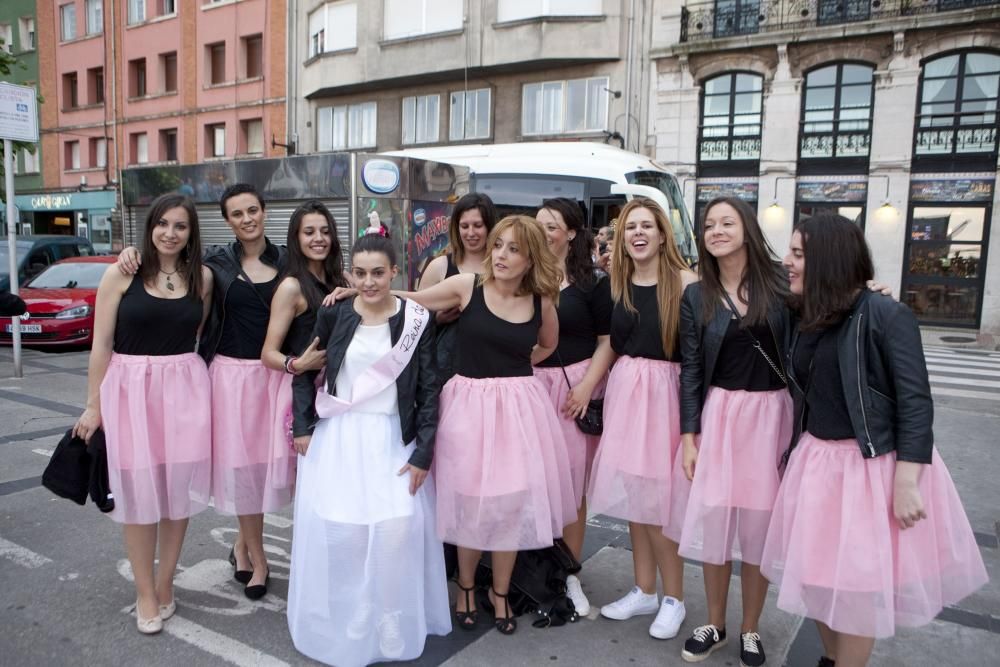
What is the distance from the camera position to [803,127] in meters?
18.7

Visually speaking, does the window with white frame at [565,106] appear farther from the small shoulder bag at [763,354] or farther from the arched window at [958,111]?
the small shoulder bag at [763,354]

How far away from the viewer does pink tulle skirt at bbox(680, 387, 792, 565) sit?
3023mm

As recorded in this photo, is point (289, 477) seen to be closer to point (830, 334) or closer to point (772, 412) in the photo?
point (772, 412)

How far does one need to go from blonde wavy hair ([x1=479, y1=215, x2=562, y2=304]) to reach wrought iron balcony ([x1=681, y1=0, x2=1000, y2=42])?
58.9 feet

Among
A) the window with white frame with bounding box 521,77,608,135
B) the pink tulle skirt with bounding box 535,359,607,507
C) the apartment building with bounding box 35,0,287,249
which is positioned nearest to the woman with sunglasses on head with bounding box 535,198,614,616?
the pink tulle skirt with bounding box 535,359,607,507

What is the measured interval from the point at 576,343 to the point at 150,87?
2999cm

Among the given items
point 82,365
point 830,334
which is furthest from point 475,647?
point 82,365

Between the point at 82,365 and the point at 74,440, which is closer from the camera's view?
the point at 74,440

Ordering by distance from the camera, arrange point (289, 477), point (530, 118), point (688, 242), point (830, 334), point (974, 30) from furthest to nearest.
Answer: point (530, 118) → point (974, 30) → point (688, 242) → point (289, 477) → point (830, 334)

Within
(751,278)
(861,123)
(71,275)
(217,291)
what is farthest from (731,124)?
(217,291)

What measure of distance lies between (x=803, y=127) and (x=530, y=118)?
7323 millimetres

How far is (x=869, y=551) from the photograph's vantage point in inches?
100

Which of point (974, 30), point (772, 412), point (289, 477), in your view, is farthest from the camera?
point (974, 30)

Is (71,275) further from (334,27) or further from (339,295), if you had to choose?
(334,27)
